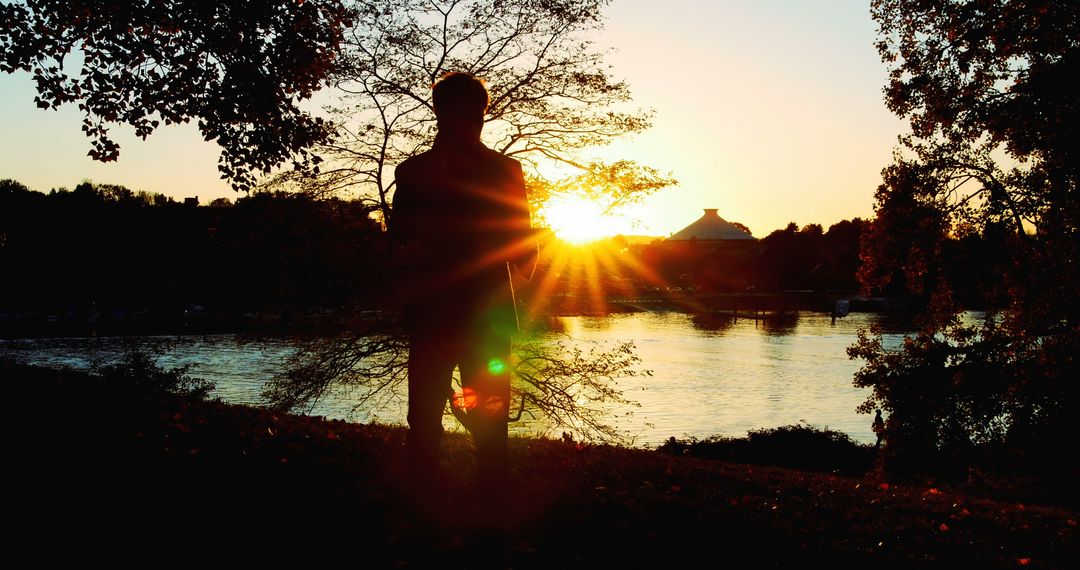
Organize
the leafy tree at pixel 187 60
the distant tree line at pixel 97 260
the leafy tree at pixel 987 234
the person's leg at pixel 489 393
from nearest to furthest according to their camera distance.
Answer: the person's leg at pixel 489 393 → the leafy tree at pixel 187 60 → the leafy tree at pixel 987 234 → the distant tree line at pixel 97 260

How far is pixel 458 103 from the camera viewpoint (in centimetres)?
547

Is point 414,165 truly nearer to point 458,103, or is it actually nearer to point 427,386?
point 458,103

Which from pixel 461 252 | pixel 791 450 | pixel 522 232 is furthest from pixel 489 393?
pixel 791 450

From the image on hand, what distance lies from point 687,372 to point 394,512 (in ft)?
199

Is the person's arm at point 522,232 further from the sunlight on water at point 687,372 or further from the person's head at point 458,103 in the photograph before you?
the sunlight on water at point 687,372

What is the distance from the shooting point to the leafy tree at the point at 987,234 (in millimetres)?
16453

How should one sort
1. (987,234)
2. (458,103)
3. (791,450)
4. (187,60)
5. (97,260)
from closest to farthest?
(458,103)
(187,60)
(987,234)
(791,450)
(97,260)

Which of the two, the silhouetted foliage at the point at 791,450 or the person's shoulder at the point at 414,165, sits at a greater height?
the person's shoulder at the point at 414,165

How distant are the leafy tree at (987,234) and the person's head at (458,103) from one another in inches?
539

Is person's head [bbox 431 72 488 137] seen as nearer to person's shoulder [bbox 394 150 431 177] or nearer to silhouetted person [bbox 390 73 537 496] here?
silhouetted person [bbox 390 73 537 496]

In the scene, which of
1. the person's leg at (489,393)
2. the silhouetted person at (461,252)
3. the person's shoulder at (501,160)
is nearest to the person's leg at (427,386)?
the silhouetted person at (461,252)

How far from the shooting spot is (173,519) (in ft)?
18.4

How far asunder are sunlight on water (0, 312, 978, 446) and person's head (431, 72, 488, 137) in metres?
11.8

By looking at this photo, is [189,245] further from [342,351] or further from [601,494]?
[601,494]
